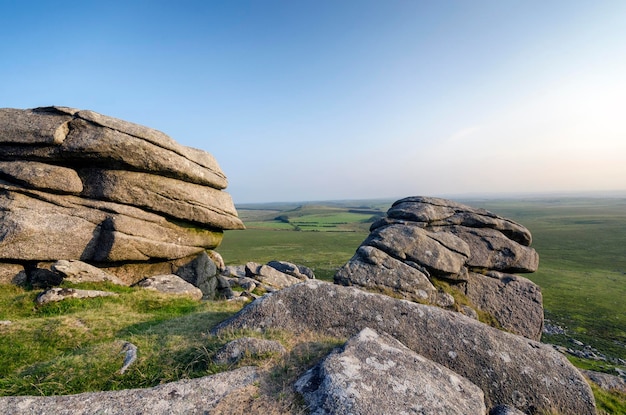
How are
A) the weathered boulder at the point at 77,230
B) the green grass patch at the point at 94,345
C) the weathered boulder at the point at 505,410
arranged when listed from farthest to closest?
the weathered boulder at the point at 77,230 < the weathered boulder at the point at 505,410 < the green grass patch at the point at 94,345

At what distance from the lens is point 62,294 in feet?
57.6

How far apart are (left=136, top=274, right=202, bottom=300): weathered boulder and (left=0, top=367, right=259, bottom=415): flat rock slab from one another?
1632 cm

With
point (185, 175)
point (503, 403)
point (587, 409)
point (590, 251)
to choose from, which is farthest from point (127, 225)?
point (590, 251)

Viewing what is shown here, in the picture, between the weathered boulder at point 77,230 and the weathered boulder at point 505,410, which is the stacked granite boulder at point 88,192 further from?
the weathered boulder at point 505,410

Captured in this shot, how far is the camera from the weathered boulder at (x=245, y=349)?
845 cm

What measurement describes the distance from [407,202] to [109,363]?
29519 millimetres

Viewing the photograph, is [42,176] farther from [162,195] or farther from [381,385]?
[381,385]

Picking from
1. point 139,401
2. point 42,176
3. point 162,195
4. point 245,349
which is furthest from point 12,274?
point 245,349

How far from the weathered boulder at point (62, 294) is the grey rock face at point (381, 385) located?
55.5 feet

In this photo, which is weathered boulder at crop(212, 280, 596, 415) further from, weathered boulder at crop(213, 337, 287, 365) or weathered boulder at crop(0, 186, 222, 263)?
weathered boulder at crop(0, 186, 222, 263)

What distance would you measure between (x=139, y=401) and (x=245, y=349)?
2.80 metres

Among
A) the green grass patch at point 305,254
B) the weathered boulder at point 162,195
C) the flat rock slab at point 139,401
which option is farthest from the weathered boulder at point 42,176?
the green grass patch at point 305,254

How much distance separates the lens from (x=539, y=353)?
10672 millimetres

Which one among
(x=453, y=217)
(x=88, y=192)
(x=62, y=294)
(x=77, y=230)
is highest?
(x=88, y=192)
